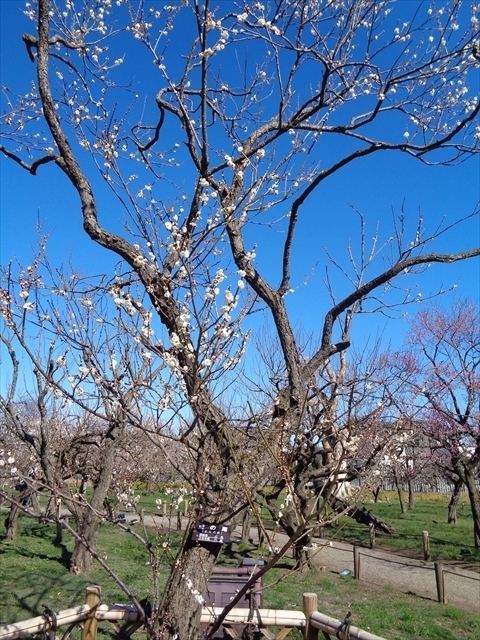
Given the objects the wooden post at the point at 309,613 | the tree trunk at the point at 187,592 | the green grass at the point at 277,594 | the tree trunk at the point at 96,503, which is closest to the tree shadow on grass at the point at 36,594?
the green grass at the point at 277,594

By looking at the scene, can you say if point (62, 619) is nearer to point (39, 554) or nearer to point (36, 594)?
point (36, 594)

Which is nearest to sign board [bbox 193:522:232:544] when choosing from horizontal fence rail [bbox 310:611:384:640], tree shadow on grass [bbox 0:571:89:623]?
horizontal fence rail [bbox 310:611:384:640]

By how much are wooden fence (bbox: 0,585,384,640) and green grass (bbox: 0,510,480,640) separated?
1812mm

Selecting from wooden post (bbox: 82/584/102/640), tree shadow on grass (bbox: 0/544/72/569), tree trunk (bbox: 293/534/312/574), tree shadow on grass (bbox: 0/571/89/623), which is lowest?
tree shadow on grass (bbox: 0/571/89/623)

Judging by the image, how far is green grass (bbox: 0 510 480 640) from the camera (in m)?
6.66

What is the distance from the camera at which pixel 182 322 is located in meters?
2.85

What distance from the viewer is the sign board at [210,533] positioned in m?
2.97

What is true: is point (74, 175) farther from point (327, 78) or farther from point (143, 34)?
point (327, 78)

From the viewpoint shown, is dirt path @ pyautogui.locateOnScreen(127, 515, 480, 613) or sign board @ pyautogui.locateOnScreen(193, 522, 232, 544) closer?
sign board @ pyautogui.locateOnScreen(193, 522, 232, 544)

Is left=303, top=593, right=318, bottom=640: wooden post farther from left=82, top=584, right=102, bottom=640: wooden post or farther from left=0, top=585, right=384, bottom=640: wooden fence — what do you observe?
left=82, top=584, right=102, bottom=640: wooden post

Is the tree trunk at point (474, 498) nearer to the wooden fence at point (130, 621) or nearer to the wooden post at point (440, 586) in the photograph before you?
the wooden post at point (440, 586)

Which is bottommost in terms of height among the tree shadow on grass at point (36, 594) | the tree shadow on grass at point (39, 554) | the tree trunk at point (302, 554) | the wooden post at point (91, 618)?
the tree shadow on grass at point (36, 594)

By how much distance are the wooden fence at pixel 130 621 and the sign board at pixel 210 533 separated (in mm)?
543

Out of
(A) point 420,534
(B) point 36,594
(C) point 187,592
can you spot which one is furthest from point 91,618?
(A) point 420,534
